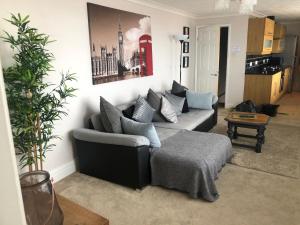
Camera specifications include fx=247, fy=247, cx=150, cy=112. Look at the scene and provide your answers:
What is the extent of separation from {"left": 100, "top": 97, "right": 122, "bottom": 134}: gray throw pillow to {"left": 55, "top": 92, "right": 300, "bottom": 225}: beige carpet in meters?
0.64

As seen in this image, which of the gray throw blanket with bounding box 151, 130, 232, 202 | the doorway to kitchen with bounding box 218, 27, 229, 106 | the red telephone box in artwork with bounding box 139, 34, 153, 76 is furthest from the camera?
the doorway to kitchen with bounding box 218, 27, 229, 106

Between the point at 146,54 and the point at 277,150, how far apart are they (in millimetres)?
2656

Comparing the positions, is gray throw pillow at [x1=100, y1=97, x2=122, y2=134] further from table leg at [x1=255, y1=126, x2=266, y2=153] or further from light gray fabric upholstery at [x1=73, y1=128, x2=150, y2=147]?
table leg at [x1=255, y1=126, x2=266, y2=153]

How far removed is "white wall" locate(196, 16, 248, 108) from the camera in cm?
581

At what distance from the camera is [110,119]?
117 inches

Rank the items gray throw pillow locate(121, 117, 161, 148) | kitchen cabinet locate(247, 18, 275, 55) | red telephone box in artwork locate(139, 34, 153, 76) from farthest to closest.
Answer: kitchen cabinet locate(247, 18, 275, 55), red telephone box in artwork locate(139, 34, 153, 76), gray throw pillow locate(121, 117, 161, 148)

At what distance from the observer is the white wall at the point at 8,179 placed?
0.60 metres

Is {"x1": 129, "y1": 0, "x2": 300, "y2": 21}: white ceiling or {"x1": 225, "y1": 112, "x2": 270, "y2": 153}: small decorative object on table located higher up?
{"x1": 129, "y1": 0, "x2": 300, "y2": 21}: white ceiling

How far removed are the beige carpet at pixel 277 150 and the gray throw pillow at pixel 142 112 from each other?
4.32 ft

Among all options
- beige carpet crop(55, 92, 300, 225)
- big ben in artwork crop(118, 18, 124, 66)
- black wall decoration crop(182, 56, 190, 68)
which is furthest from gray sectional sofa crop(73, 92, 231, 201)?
black wall decoration crop(182, 56, 190, 68)

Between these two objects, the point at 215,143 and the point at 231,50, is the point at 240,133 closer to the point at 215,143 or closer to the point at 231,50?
the point at 215,143

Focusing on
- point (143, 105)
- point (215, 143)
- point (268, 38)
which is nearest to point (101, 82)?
point (143, 105)

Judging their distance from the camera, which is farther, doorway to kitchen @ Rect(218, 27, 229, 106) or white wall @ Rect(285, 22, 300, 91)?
white wall @ Rect(285, 22, 300, 91)

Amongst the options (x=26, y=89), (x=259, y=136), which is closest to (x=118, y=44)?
(x=26, y=89)
